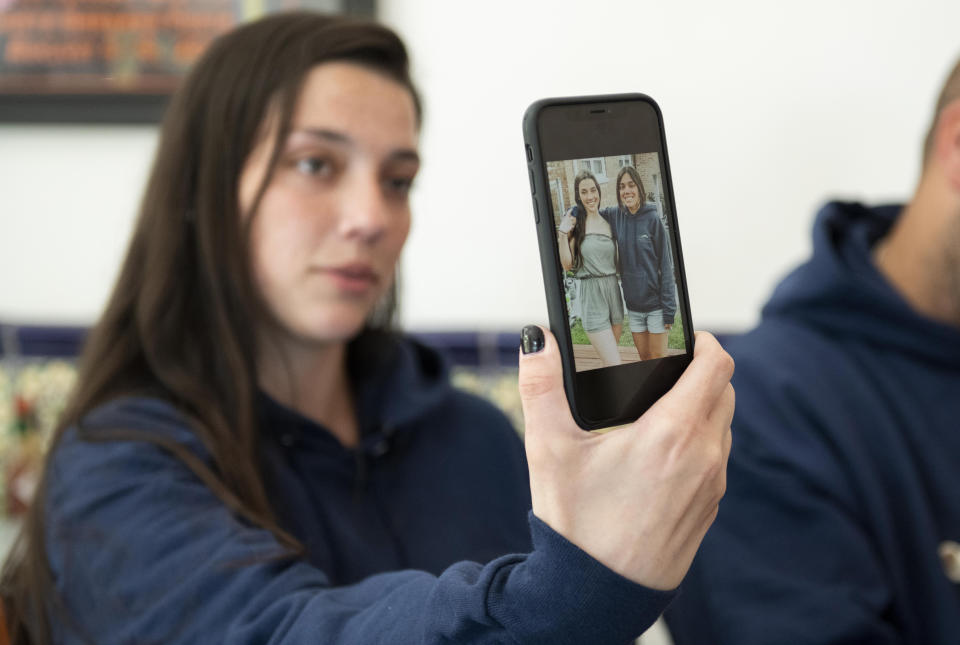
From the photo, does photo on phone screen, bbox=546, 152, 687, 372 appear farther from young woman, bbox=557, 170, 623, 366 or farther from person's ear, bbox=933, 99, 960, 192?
person's ear, bbox=933, 99, 960, 192

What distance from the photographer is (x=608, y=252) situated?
1.33 ft

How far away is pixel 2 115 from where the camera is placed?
1672mm

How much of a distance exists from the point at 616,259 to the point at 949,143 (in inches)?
29.9

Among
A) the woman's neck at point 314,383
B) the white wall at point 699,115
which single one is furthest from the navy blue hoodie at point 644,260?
the white wall at point 699,115

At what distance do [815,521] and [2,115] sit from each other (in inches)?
62.8

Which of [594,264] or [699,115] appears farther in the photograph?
[699,115]

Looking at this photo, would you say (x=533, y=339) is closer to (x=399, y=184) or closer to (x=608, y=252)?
(x=608, y=252)

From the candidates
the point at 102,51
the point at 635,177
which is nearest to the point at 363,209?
the point at 635,177

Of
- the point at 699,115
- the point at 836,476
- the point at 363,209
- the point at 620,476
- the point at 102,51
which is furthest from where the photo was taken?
the point at 102,51

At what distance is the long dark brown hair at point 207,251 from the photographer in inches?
31.7

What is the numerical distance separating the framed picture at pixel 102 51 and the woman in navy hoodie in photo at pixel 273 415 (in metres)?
0.83

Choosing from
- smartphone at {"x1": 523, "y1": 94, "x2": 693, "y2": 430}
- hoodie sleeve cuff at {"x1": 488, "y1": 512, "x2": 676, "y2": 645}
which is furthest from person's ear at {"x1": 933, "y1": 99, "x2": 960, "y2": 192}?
hoodie sleeve cuff at {"x1": 488, "y1": 512, "x2": 676, "y2": 645}

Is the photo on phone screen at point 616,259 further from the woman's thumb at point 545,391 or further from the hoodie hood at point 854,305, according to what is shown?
the hoodie hood at point 854,305

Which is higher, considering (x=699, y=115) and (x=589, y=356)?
(x=699, y=115)
